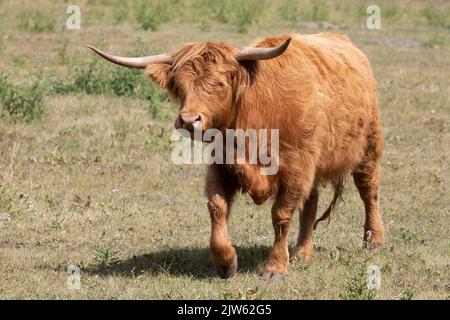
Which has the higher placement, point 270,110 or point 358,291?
point 270,110

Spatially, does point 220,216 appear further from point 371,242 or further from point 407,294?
point 371,242

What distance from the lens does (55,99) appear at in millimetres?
14344

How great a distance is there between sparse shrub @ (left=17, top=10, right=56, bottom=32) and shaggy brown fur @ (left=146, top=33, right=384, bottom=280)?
13935 mm

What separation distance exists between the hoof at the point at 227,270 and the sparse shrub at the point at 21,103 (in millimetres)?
6228

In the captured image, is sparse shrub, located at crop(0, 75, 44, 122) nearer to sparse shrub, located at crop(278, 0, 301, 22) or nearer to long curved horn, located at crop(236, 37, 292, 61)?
long curved horn, located at crop(236, 37, 292, 61)

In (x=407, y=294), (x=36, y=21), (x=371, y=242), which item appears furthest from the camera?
(x=36, y=21)

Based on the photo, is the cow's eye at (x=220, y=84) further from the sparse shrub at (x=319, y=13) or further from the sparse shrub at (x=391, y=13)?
the sparse shrub at (x=391, y=13)

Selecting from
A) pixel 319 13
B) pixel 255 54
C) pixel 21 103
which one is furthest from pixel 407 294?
pixel 319 13

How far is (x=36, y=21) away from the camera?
21.7m

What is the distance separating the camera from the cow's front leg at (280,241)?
7484mm

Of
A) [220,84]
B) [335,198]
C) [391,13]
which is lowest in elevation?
[391,13]

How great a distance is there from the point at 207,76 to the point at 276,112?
25.7 inches

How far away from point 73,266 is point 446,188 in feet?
16.6
